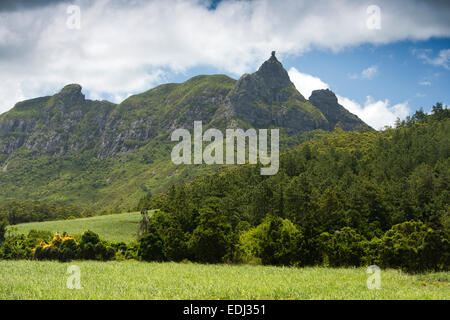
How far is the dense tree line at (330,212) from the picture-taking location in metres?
48.9

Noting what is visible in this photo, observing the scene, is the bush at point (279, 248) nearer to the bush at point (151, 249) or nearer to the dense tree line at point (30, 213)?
the bush at point (151, 249)

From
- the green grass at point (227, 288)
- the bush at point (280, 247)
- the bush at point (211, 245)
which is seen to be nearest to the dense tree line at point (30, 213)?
the bush at point (211, 245)

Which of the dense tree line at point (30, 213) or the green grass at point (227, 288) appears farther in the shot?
the dense tree line at point (30, 213)

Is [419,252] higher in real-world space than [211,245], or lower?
higher

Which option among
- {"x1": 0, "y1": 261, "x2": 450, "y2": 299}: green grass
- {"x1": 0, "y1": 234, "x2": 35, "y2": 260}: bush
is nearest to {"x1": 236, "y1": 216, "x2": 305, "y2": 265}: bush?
{"x1": 0, "y1": 261, "x2": 450, "y2": 299}: green grass

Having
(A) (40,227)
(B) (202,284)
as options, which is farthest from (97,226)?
(B) (202,284)

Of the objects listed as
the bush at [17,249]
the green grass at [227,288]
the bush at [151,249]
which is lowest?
the bush at [17,249]

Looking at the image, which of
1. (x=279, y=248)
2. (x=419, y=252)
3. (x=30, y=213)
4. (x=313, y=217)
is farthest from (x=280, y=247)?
(x=30, y=213)

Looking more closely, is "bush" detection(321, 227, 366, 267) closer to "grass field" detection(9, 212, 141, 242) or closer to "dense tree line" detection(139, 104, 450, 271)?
"dense tree line" detection(139, 104, 450, 271)

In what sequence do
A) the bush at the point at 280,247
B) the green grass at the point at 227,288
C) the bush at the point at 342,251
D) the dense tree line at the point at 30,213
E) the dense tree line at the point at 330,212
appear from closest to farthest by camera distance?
the green grass at the point at 227,288 < the bush at the point at 342,251 < the dense tree line at the point at 330,212 < the bush at the point at 280,247 < the dense tree line at the point at 30,213

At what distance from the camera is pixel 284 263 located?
168 feet

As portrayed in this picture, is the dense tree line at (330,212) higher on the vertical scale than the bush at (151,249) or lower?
higher

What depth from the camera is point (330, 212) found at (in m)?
93.7

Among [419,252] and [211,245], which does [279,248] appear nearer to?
[211,245]
